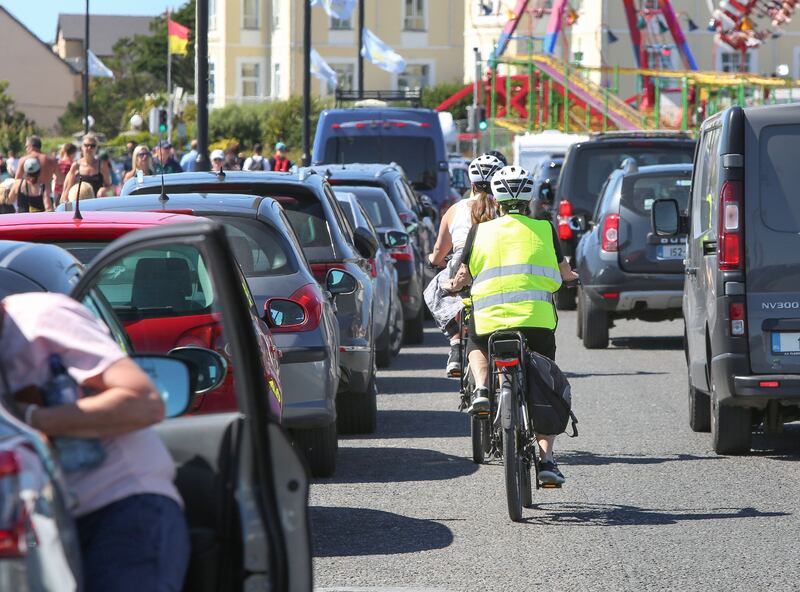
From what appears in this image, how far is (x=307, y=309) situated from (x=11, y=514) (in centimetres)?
606

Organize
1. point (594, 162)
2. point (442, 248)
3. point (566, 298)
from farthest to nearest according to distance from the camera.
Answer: point (566, 298), point (594, 162), point (442, 248)

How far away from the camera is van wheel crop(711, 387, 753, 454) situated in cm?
1014

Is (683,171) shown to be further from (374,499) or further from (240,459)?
(240,459)

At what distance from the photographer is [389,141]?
28016 mm

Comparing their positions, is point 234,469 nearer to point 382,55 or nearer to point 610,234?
point 610,234

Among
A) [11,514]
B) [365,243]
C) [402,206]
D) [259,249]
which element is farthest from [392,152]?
[11,514]

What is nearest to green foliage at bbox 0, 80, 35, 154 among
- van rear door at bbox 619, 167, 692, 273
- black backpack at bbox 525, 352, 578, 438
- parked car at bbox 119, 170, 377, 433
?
van rear door at bbox 619, 167, 692, 273

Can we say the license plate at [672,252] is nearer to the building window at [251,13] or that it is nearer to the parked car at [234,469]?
the parked car at [234,469]

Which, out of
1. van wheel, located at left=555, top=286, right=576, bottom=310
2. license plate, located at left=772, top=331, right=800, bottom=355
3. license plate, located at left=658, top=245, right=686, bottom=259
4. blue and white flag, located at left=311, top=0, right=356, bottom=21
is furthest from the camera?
blue and white flag, located at left=311, top=0, right=356, bottom=21

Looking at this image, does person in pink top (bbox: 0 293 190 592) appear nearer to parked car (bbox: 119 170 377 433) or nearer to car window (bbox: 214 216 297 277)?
car window (bbox: 214 216 297 277)

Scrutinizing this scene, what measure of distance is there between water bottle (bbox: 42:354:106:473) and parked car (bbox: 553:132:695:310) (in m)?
17.3

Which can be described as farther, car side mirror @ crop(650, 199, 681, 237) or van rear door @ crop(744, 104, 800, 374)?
car side mirror @ crop(650, 199, 681, 237)

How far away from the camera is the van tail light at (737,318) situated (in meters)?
9.77

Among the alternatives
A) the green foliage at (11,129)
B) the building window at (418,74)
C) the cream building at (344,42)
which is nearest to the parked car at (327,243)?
the green foliage at (11,129)
